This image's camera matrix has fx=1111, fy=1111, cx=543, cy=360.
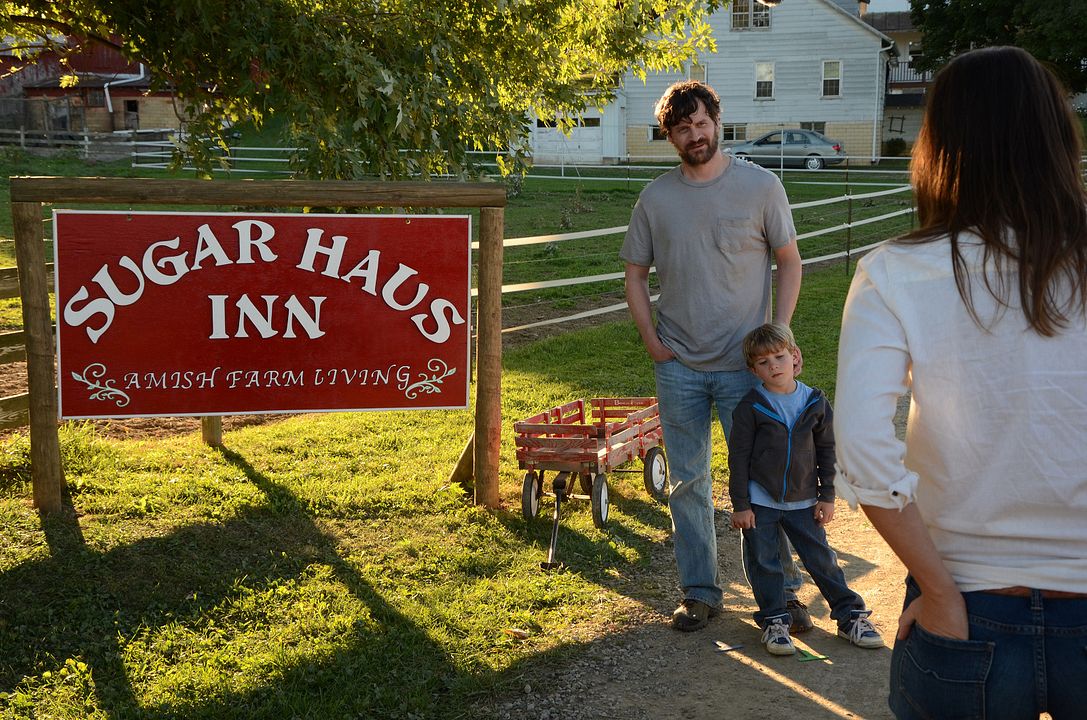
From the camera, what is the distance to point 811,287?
49.9ft

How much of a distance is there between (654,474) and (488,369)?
3.88ft

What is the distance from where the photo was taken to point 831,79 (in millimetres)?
39656

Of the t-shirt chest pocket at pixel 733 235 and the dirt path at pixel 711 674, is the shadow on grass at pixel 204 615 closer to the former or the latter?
the dirt path at pixel 711 674

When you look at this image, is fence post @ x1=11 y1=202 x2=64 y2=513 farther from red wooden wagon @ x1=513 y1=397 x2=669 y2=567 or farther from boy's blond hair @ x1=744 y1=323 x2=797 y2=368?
boy's blond hair @ x1=744 y1=323 x2=797 y2=368

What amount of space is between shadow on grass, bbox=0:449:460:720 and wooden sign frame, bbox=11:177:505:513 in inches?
19.7

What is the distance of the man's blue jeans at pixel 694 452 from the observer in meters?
4.66

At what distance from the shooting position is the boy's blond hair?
434cm

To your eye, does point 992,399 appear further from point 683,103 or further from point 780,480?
point 683,103

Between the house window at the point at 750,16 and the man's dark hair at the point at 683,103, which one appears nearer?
the man's dark hair at the point at 683,103

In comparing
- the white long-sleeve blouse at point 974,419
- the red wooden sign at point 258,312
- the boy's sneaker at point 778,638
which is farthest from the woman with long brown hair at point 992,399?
the red wooden sign at point 258,312

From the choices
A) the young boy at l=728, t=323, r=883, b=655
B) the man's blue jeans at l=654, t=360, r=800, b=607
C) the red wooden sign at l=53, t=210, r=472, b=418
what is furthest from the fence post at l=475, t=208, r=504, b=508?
the young boy at l=728, t=323, r=883, b=655

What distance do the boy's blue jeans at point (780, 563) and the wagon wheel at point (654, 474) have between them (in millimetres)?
1939

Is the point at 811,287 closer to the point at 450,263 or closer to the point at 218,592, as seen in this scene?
the point at 450,263

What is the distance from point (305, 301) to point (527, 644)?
94.7 inches
